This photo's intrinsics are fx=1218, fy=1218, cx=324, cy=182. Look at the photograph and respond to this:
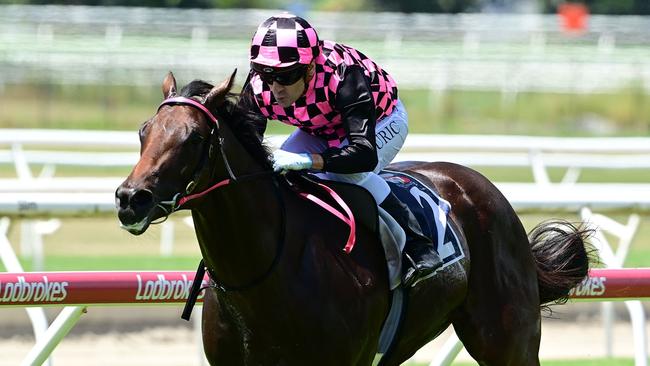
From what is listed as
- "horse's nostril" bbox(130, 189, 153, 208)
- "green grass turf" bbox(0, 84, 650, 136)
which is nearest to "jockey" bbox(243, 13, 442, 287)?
"horse's nostril" bbox(130, 189, 153, 208)

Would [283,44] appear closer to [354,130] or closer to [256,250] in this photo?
[354,130]

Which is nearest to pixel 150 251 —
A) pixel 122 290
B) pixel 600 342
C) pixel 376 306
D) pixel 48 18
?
pixel 600 342

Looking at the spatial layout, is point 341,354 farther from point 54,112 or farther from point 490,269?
point 54,112

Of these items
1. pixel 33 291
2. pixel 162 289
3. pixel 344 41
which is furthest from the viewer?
pixel 344 41

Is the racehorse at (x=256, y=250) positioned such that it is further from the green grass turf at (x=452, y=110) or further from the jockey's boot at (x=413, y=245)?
the green grass turf at (x=452, y=110)

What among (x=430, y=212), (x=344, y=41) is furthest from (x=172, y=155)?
(x=344, y=41)

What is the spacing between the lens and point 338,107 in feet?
12.6

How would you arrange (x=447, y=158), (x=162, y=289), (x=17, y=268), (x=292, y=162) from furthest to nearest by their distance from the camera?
(x=447, y=158) → (x=17, y=268) → (x=162, y=289) → (x=292, y=162)

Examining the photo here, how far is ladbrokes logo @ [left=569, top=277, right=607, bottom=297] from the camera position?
503 cm

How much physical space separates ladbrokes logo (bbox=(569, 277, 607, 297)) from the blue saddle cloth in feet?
2.95

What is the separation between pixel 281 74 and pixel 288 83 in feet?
0.16

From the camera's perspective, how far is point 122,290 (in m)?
4.51

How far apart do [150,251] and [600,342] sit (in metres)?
4.33

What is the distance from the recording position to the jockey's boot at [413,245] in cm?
405
